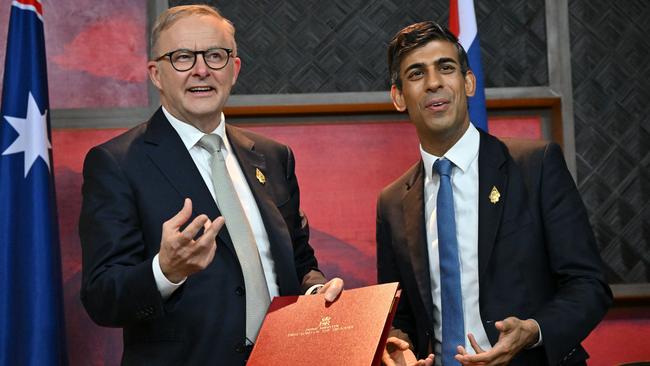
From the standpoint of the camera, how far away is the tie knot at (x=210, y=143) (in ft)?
8.42

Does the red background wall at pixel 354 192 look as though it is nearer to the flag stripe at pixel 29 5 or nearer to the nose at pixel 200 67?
the flag stripe at pixel 29 5

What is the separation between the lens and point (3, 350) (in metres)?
3.16

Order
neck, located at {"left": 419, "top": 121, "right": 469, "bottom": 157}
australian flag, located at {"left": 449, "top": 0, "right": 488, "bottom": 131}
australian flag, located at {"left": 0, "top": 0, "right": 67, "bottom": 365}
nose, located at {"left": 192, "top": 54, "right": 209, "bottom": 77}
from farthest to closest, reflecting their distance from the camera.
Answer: australian flag, located at {"left": 449, "top": 0, "right": 488, "bottom": 131} < australian flag, located at {"left": 0, "top": 0, "right": 67, "bottom": 365} < neck, located at {"left": 419, "top": 121, "right": 469, "bottom": 157} < nose, located at {"left": 192, "top": 54, "right": 209, "bottom": 77}

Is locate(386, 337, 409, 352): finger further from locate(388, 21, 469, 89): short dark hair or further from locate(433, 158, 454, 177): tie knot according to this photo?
locate(388, 21, 469, 89): short dark hair

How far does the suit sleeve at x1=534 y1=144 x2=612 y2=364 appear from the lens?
2.44 m

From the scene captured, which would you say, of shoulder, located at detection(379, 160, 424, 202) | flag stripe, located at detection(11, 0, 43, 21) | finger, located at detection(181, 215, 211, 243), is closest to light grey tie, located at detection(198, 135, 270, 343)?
finger, located at detection(181, 215, 211, 243)

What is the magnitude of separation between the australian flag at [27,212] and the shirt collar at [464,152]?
1389 millimetres

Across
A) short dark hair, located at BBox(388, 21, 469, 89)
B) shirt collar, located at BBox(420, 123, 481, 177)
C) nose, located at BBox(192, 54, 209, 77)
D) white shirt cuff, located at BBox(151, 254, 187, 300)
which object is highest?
short dark hair, located at BBox(388, 21, 469, 89)

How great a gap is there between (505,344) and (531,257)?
351 millimetres

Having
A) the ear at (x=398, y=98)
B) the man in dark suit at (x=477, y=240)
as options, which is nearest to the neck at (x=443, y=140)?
the man in dark suit at (x=477, y=240)


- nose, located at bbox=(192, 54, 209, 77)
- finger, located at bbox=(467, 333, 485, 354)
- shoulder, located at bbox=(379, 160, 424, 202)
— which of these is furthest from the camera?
shoulder, located at bbox=(379, 160, 424, 202)

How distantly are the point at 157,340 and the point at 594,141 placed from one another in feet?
7.45

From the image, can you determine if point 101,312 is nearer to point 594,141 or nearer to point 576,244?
point 576,244

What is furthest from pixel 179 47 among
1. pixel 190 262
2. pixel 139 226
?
pixel 190 262
